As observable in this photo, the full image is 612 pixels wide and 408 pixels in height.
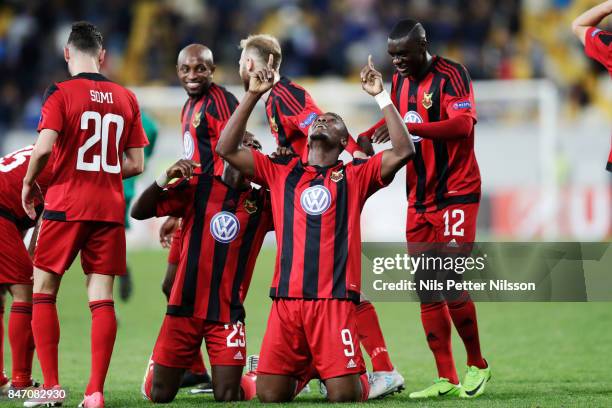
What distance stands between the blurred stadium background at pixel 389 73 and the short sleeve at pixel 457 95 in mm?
12286

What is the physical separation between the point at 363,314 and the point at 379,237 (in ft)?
40.6

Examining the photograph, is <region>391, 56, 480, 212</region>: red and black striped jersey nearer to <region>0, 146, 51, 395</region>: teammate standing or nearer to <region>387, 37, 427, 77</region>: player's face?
<region>387, 37, 427, 77</region>: player's face

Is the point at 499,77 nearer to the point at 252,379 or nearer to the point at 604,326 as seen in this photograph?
the point at 604,326

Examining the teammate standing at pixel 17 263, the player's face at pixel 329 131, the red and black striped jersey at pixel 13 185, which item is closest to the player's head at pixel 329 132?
the player's face at pixel 329 131

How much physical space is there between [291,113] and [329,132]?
74cm

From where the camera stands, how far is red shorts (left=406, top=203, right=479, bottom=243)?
6902 mm

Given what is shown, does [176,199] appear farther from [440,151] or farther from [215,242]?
[440,151]

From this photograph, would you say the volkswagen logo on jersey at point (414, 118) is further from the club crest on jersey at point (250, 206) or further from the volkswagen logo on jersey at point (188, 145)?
the volkswagen logo on jersey at point (188, 145)

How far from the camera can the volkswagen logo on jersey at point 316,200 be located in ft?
20.3

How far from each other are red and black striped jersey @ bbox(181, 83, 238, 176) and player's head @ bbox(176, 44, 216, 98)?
0.06 meters

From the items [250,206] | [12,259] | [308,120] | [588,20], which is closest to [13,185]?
[12,259]

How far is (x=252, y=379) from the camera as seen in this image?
22.6ft

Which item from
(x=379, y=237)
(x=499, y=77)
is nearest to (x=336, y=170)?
(x=379, y=237)

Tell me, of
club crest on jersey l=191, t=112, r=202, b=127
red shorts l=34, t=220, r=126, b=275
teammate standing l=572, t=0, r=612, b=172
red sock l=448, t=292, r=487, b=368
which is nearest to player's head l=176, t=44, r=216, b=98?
club crest on jersey l=191, t=112, r=202, b=127
